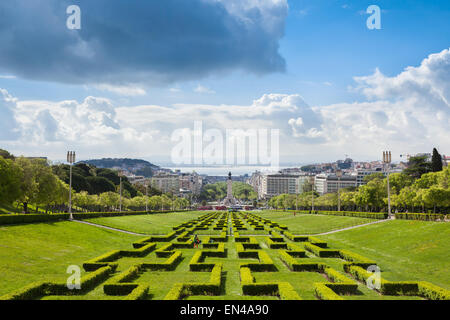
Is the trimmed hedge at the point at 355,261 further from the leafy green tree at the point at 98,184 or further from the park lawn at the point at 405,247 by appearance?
the leafy green tree at the point at 98,184

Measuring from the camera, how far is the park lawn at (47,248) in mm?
22266

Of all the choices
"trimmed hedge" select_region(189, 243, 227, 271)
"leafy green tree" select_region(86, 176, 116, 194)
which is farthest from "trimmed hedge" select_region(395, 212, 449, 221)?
"leafy green tree" select_region(86, 176, 116, 194)

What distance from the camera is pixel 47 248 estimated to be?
101 ft

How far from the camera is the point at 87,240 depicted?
38625 mm

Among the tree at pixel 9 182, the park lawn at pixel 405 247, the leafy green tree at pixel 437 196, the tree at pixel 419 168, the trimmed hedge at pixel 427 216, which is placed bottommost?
the park lawn at pixel 405 247

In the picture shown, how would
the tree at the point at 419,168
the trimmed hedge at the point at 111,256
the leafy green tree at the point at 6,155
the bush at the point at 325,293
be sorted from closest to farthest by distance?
the bush at the point at 325,293 < the trimmed hedge at the point at 111,256 < the leafy green tree at the point at 6,155 < the tree at the point at 419,168

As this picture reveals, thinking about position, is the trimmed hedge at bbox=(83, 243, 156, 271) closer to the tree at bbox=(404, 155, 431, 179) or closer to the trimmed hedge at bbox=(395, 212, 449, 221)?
the trimmed hedge at bbox=(395, 212, 449, 221)

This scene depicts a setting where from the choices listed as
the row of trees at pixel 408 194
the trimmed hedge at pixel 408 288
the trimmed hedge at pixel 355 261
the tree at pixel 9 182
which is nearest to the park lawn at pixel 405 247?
the trimmed hedge at pixel 355 261

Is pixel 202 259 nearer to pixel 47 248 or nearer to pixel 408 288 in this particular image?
pixel 47 248

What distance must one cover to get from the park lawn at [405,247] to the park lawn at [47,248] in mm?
23228

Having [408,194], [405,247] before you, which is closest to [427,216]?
[405,247]
